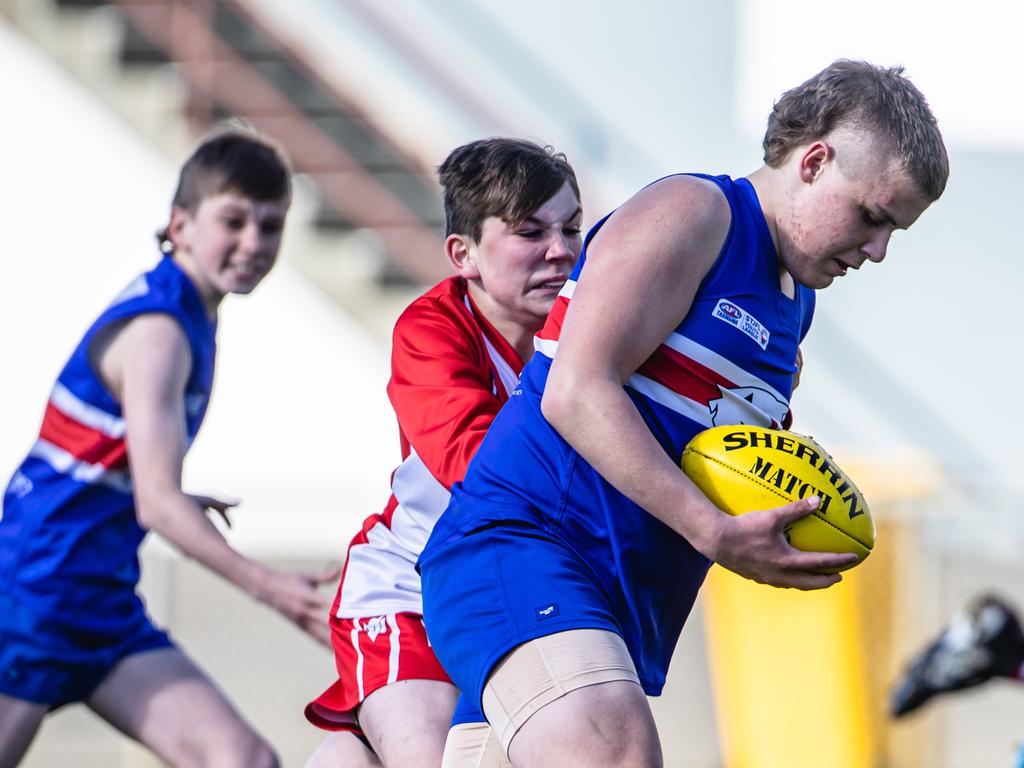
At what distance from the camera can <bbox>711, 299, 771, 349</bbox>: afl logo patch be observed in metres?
2.58

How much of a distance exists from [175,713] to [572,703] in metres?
1.89

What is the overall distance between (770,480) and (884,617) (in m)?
5.17

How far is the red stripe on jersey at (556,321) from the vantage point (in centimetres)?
270

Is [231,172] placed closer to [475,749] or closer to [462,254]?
[462,254]

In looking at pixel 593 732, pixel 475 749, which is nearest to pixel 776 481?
pixel 593 732

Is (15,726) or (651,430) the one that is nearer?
(651,430)

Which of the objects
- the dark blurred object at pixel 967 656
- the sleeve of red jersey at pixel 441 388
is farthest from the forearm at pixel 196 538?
the dark blurred object at pixel 967 656

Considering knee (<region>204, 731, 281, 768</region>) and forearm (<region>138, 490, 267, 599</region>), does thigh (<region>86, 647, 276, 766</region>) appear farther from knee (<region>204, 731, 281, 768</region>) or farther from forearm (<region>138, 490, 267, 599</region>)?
forearm (<region>138, 490, 267, 599</region>)

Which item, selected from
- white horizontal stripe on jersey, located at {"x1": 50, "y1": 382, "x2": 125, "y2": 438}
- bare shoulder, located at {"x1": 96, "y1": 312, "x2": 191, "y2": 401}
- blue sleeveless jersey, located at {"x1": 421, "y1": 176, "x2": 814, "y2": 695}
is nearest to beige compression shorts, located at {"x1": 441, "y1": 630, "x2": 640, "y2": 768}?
blue sleeveless jersey, located at {"x1": 421, "y1": 176, "x2": 814, "y2": 695}

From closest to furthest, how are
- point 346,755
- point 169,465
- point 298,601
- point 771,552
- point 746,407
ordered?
point 771,552, point 746,407, point 346,755, point 298,601, point 169,465

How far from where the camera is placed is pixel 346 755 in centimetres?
335

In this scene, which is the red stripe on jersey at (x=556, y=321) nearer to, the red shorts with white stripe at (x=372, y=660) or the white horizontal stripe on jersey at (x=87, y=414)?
the red shorts with white stripe at (x=372, y=660)

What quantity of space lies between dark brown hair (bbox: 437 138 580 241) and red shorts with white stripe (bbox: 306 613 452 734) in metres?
0.89

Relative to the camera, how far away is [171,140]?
1178cm
